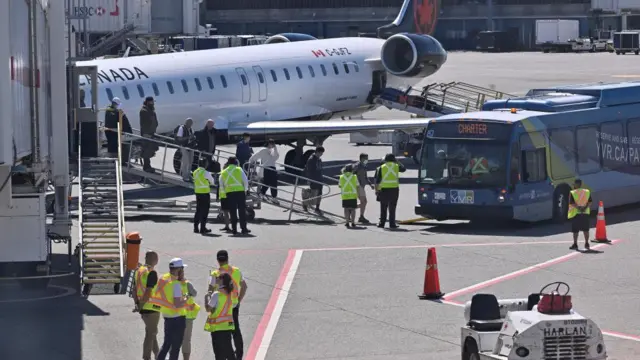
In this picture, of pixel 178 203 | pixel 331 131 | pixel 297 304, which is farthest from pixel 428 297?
pixel 331 131

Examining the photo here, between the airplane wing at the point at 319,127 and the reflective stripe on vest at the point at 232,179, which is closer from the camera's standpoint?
the reflective stripe on vest at the point at 232,179

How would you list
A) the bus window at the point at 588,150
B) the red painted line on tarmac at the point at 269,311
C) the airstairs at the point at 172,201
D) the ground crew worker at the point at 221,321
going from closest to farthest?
the ground crew worker at the point at 221,321
the red painted line on tarmac at the point at 269,311
the airstairs at the point at 172,201
the bus window at the point at 588,150

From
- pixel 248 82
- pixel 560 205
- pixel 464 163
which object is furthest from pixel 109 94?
pixel 560 205

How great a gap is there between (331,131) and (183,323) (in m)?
21.9

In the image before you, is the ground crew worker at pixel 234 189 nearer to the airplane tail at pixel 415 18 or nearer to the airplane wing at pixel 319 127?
the airplane wing at pixel 319 127

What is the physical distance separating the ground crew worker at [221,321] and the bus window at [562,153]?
14391 mm

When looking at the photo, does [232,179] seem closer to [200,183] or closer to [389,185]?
[200,183]

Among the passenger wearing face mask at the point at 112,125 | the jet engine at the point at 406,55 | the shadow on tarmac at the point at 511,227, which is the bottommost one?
the shadow on tarmac at the point at 511,227

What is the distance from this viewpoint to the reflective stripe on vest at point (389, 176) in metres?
27.8

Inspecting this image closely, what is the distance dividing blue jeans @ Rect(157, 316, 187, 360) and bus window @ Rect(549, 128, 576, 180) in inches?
573

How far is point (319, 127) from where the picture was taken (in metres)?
37.2

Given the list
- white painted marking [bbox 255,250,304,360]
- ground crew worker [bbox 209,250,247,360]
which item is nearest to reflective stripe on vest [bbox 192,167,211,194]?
white painted marking [bbox 255,250,304,360]

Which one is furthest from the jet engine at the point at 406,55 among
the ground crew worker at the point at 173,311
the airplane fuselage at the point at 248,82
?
the ground crew worker at the point at 173,311

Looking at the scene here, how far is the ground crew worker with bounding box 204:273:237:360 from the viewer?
1527 cm
